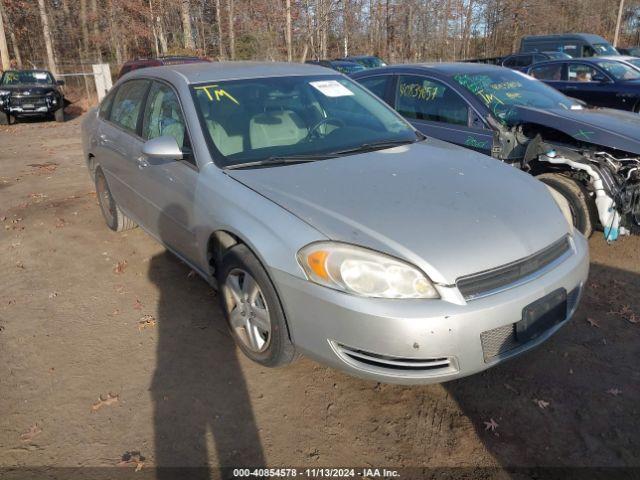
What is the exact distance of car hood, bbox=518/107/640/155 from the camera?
4332 millimetres

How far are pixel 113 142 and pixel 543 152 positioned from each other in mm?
3849

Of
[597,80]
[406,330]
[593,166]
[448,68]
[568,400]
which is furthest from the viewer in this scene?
[597,80]

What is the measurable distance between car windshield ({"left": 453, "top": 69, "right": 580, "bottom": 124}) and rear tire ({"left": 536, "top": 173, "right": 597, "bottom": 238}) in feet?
2.62

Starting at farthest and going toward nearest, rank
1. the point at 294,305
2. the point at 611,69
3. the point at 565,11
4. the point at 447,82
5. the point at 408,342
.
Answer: the point at 565,11 → the point at 611,69 → the point at 447,82 → the point at 294,305 → the point at 408,342

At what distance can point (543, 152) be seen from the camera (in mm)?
4641

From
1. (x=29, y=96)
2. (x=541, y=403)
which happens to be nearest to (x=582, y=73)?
(x=541, y=403)

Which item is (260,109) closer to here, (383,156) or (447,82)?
(383,156)

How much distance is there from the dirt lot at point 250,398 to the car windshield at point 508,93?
6.09ft

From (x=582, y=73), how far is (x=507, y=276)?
9.33 metres

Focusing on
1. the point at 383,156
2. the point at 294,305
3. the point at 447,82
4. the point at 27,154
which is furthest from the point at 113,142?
the point at 27,154

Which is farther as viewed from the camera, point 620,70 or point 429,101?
point 620,70

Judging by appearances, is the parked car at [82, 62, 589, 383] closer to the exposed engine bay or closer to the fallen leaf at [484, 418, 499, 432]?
the fallen leaf at [484, 418, 499, 432]

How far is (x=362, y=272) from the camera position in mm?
2305

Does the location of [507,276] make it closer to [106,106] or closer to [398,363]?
[398,363]
